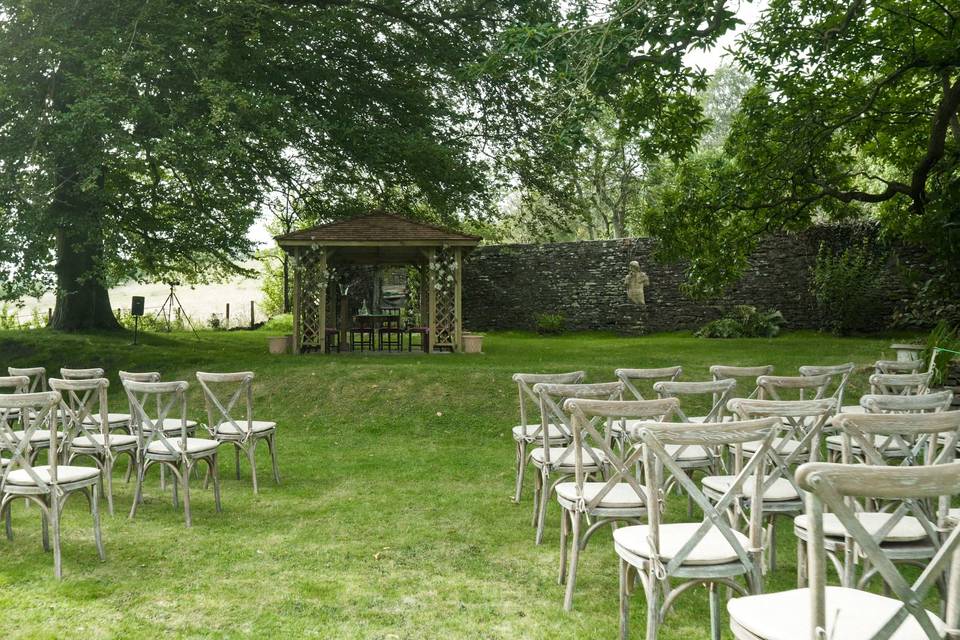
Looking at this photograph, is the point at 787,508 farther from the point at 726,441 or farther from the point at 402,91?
the point at 402,91

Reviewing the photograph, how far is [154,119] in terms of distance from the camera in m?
11.0

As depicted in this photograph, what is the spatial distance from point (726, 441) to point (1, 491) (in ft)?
13.6

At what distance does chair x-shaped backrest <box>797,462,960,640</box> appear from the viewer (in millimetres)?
1878

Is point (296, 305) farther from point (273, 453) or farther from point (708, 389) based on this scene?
point (708, 389)

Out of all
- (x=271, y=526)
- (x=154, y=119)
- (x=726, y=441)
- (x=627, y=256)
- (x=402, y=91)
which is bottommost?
(x=271, y=526)

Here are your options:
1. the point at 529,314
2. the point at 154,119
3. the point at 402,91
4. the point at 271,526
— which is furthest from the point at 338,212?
the point at 271,526

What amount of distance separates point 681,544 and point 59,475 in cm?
364

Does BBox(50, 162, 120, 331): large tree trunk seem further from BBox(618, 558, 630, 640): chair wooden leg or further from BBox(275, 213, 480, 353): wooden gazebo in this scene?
BBox(618, 558, 630, 640): chair wooden leg

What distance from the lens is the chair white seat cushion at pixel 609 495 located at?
12.1 ft

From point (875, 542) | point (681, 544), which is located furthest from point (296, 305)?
point (875, 542)

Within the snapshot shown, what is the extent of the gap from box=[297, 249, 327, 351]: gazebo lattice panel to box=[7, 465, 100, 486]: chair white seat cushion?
34.4ft

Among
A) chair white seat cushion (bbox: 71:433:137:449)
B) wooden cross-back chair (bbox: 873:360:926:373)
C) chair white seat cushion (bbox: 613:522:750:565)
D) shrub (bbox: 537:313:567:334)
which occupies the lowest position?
chair white seat cushion (bbox: 71:433:137:449)

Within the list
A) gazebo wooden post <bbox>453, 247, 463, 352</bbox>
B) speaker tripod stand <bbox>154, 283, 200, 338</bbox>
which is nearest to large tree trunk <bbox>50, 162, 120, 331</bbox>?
speaker tripod stand <bbox>154, 283, 200, 338</bbox>

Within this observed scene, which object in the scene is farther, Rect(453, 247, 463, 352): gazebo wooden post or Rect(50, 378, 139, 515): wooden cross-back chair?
Rect(453, 247, 463, 352): gazebo wooden post
